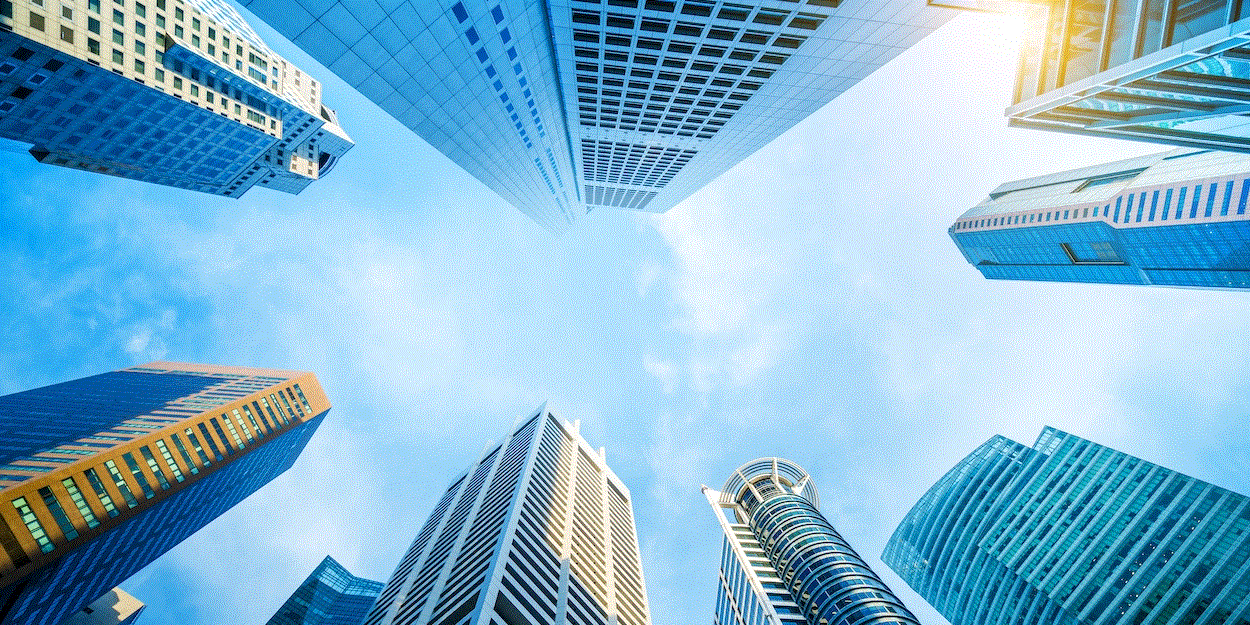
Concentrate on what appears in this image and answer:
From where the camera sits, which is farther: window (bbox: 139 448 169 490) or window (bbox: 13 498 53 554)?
window (bbox: 139 448 169 490)

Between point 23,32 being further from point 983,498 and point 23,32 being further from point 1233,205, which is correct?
point 983,498

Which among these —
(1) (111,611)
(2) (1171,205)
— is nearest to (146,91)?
(1) (111,611)

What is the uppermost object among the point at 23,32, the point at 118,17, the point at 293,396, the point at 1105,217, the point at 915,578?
the point at 118,17

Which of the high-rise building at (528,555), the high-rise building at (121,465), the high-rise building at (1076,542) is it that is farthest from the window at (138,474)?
the high-rise building at (1076,542)

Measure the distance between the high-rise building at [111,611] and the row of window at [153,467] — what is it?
33.5 m

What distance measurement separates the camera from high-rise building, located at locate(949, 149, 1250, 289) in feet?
238

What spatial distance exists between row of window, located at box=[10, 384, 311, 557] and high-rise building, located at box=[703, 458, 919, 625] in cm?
9206

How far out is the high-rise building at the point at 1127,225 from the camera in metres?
72.5

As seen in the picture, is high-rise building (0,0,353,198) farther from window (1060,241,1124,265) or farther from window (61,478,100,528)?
window (1060,241,1124,265)

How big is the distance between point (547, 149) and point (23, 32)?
41.8 metres

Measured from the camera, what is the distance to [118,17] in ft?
161

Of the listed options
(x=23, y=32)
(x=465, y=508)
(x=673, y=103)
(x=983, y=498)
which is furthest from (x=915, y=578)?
(x=23, y=32)

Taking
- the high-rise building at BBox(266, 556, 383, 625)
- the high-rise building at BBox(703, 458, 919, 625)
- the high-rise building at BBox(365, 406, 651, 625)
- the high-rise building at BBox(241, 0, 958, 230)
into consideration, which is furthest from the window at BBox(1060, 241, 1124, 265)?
the high-rise building at BBox(266, 556, 383, 625)

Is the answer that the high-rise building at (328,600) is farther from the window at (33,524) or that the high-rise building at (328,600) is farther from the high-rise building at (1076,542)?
the high-rise building at (1076,542)
